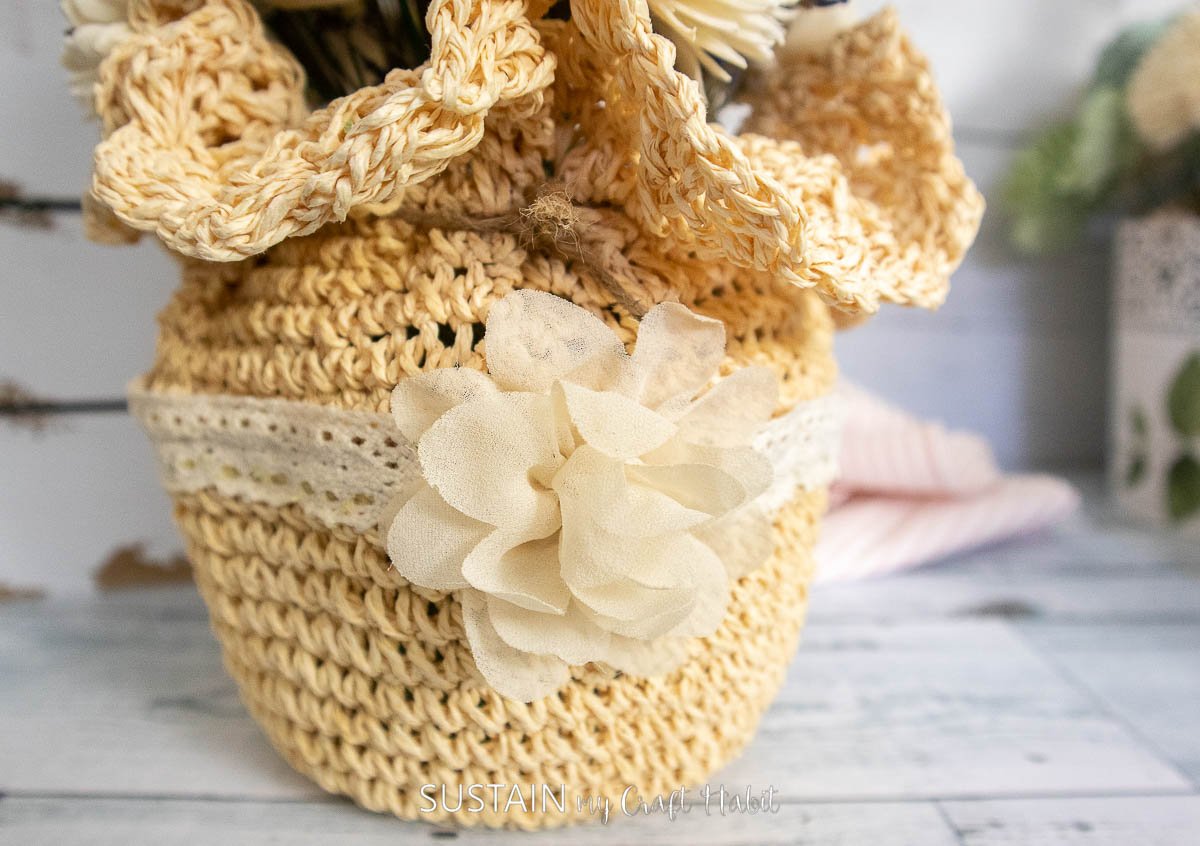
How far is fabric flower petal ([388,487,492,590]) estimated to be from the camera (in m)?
0.35

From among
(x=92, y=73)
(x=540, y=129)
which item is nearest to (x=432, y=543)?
(x=540, y=129)

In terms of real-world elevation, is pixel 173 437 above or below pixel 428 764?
above

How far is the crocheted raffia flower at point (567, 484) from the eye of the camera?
34 cm

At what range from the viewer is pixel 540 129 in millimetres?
371

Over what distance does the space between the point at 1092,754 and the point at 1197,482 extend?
0.45 metres

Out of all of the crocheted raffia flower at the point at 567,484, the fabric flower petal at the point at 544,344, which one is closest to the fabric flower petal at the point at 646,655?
the crocheted raffia flower at the point at 567,484

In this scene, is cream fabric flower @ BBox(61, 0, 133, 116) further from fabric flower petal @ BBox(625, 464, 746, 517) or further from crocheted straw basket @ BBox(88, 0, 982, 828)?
fabric flower petal @ BBox(625, 464, 746, 517)

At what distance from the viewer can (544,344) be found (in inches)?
13.9

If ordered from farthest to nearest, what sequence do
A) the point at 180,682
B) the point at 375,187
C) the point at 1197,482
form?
1. the point at 1197,482
2. the point at 180,682
3. the point at 375,187

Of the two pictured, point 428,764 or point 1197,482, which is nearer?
point 428,764

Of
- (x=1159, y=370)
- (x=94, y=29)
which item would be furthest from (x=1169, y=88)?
(x=94, y=29)

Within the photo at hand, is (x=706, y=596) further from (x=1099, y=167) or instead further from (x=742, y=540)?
(x=1099, y=167)

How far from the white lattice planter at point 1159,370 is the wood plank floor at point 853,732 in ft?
0.47

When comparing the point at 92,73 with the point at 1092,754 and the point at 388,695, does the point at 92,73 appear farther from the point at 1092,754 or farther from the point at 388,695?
the point at 1092,754
